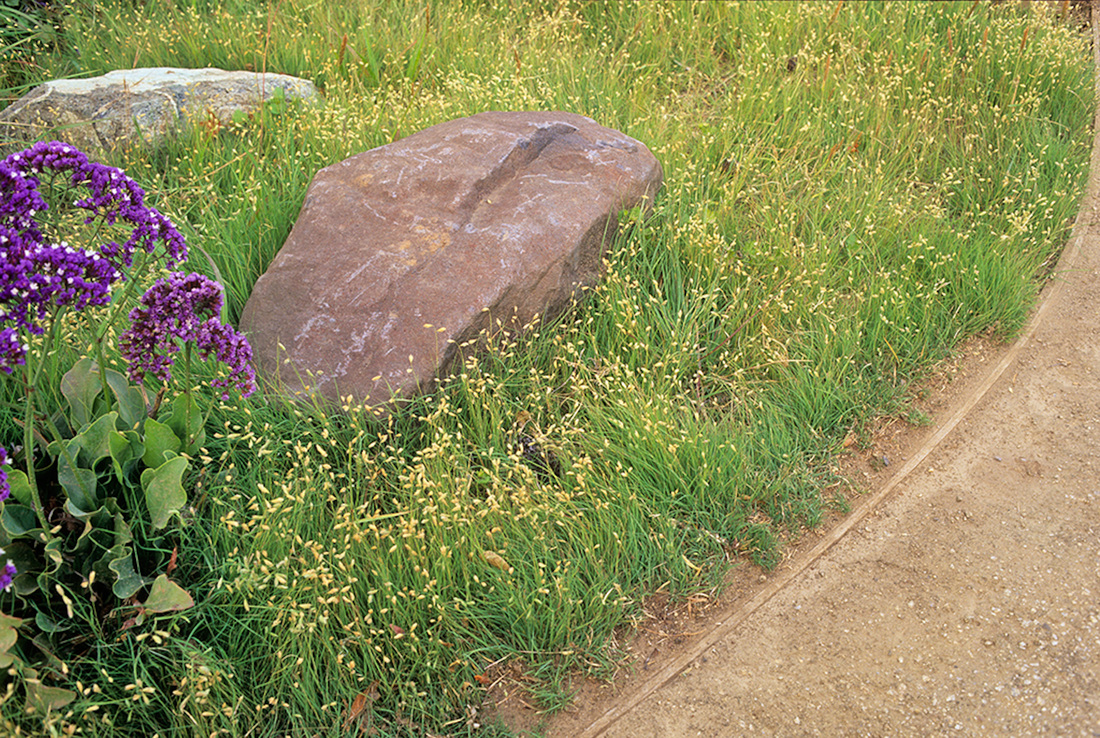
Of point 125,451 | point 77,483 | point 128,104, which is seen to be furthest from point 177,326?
point 128,104

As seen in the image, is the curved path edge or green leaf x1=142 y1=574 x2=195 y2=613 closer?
green leaf x1=142 y1=574 x2=195 y2=613

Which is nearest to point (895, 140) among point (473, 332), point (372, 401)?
point (473, 332)

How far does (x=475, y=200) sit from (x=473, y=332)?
0.72 meters

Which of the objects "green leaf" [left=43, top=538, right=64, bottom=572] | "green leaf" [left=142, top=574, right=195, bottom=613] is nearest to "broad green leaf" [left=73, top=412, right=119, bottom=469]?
"green leaf" [left=43, top=538, right=64, bottom=572]

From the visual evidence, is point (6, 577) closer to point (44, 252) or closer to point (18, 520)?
point (18, 520)

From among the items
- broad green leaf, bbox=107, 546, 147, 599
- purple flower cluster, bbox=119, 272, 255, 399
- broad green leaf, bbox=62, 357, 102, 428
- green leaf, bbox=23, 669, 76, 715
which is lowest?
green leaf, bbox=23, 669, 76, 715

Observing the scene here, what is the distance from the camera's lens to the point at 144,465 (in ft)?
8.35

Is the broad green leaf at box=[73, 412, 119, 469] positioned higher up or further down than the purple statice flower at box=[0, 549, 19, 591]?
further down

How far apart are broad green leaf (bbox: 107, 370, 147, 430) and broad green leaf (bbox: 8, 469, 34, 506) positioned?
0.37m

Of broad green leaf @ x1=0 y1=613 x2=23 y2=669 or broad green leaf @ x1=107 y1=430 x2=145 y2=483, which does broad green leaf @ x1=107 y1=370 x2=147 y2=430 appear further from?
broad green leaf @ x1=0 y1=613 x2=23 y2=669

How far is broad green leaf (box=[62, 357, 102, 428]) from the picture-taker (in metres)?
Answer: 2.61

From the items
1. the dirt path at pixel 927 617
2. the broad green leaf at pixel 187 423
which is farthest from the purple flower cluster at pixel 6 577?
the dirt path at pixel 927 617

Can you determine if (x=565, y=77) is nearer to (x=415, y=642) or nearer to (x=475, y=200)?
(x=475, y=200)

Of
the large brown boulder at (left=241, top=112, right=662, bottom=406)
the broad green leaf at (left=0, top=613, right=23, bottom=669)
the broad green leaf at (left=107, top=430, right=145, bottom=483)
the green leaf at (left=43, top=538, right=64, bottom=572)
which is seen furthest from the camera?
the large brown boulder at (left=241, top=112, right=662, bottom=406)
